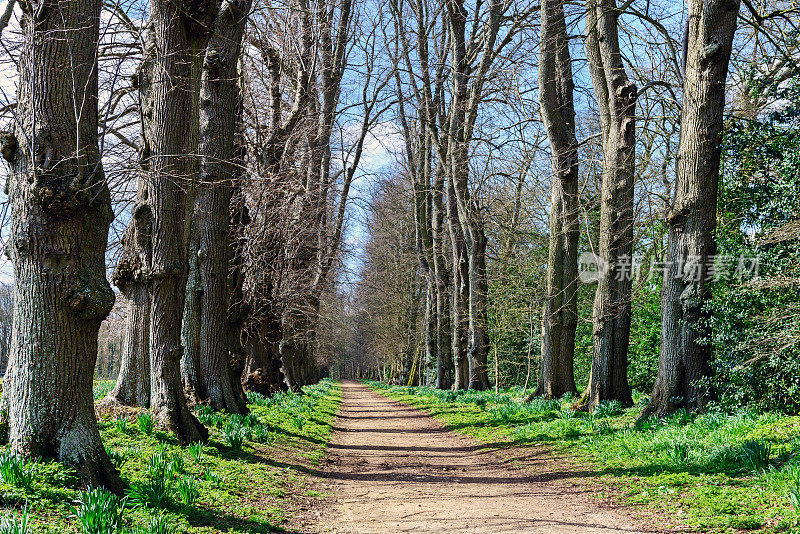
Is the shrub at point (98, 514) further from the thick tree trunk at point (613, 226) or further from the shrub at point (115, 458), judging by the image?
the thick tree trunk at point (613, 226)

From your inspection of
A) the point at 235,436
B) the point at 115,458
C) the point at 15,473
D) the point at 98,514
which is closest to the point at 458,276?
the point at 235,436

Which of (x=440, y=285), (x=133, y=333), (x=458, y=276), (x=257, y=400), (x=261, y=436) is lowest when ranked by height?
(x=257, y=400)

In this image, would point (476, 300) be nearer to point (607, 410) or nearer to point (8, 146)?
point (607, 410)

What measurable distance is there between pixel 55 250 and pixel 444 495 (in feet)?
14.0

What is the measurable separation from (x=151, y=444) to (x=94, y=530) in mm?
3059

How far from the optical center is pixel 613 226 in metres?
10.5

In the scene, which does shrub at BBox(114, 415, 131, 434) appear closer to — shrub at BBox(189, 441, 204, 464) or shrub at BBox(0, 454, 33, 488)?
shrub at BBox(189, 441, 204, 464)

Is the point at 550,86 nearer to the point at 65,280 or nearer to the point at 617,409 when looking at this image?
the point at 617,409

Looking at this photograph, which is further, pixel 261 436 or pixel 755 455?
pixel 261 436

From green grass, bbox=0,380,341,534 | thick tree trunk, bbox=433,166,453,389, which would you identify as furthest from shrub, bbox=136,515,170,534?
thick tree trunk, bbox=433,166,453,389

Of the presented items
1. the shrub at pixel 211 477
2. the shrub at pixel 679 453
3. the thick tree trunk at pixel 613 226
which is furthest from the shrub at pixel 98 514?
the thick tree trunk at pixel 613 226

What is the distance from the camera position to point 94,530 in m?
3.41

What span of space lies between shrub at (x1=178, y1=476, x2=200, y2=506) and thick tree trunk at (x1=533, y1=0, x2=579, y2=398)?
8.60 meters

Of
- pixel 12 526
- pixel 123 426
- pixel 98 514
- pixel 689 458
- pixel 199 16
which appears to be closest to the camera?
pixel 12 526
